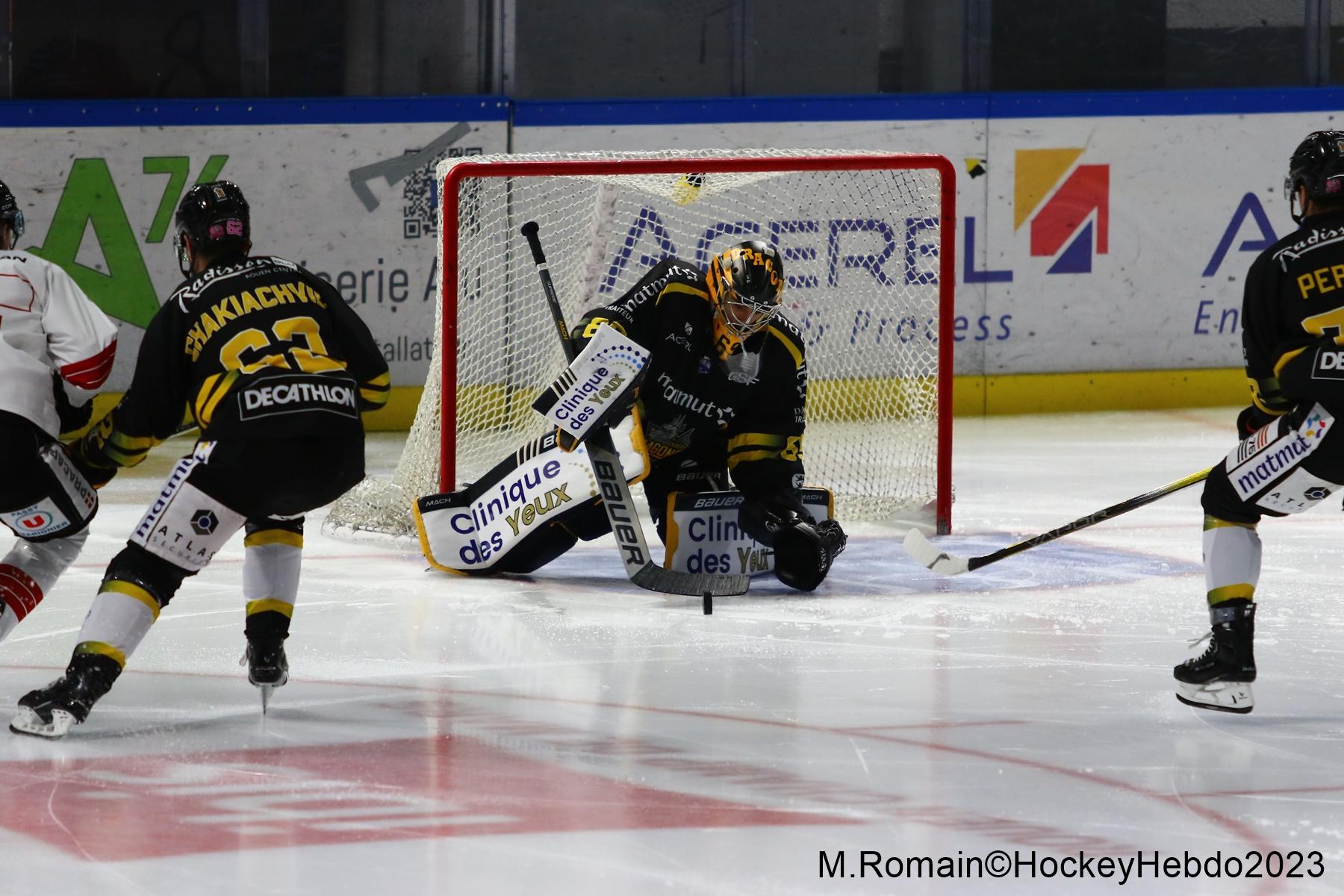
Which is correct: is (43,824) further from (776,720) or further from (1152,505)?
(1152,505)

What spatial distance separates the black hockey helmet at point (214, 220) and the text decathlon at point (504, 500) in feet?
4.55

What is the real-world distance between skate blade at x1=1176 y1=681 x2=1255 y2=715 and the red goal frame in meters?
1.96

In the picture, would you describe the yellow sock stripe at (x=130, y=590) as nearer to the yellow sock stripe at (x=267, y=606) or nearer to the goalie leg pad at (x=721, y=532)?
the yellow sock stripe at (x=267, y=606)

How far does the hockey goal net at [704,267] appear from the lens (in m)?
5.28

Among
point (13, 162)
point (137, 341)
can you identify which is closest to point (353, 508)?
point (137, 341)

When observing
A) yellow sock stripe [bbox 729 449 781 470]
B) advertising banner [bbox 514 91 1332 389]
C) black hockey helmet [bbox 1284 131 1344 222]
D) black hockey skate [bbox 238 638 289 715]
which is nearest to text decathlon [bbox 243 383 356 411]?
black hockey skate [bbox 238 638 289 715]

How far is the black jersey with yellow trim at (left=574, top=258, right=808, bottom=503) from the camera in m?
4.52

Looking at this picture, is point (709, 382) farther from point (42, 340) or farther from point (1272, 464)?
point (42, 340)

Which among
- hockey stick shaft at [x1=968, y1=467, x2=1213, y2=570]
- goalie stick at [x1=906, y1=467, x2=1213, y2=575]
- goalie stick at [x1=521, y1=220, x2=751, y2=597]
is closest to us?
hockey stick shaft at [x1=968, y1=467, x2=1213, y2=570]

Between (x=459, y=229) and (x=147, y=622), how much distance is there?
7.94ft

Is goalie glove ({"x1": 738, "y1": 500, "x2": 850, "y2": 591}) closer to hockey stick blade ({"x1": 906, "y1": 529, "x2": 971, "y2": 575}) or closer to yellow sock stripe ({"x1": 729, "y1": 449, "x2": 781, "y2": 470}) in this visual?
yellow sock stripe ({"x1": 729, "y1": 449, "x2": 781, "y2": 470})

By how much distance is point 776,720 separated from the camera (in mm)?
3334

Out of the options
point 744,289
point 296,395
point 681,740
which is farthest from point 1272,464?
point 296,395

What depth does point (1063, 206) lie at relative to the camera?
7746mm
